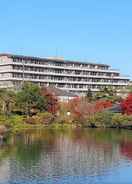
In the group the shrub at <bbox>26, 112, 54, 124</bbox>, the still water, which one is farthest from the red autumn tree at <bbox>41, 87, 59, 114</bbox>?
the still water

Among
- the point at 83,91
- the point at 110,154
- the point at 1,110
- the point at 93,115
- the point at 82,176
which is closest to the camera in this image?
the point at 82,176

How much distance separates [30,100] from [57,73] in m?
38.2

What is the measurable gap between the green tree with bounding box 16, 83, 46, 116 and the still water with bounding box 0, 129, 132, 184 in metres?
Result: 13.2

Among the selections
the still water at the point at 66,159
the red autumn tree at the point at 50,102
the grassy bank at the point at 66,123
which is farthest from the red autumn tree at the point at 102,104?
the still water at the point at 66,159

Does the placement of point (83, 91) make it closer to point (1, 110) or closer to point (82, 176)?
point (1, 110)

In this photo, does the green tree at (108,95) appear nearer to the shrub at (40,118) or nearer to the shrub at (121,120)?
the shrub at (121,120)

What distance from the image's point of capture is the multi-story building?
9856 centimetres

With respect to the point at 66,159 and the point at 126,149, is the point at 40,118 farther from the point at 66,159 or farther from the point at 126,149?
the point at 66,159

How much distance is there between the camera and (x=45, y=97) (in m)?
70.6

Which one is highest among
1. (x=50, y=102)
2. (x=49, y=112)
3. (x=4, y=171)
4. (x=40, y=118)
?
(x=50, y=102)

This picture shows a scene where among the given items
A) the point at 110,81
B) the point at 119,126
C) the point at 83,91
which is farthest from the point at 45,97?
the point at 110,81

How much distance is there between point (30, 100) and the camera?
68125mm

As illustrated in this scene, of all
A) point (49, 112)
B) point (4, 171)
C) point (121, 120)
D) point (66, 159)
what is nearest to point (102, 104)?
point (121, 120)

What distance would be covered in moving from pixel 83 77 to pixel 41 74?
1170cm
